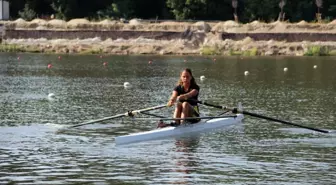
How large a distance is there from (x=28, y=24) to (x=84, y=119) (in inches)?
2017

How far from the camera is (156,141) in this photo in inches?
918

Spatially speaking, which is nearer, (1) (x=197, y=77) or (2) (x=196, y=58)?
(1) (x=197, y=77)

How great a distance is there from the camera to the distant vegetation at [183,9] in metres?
79.1

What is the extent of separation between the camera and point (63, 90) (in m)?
37.9

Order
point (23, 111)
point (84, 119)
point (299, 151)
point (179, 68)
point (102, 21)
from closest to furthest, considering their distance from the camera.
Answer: point (299, 151), point (84, 119), point (23, 111), point (179, 68), point (102, 21)

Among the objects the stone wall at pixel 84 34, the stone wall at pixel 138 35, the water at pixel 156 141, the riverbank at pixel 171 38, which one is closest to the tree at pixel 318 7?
the riverbank at pixel 171 38

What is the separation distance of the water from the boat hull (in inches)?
9.9

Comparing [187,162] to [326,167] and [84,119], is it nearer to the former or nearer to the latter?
[326,167]

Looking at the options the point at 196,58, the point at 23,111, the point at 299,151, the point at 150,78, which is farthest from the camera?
the point at 196,58

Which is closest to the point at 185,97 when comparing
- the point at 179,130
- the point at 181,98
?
the point at 181,98

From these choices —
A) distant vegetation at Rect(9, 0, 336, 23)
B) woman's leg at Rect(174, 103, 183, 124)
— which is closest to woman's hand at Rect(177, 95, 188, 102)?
woman's leg at Rect(174, 103, 183, 124)

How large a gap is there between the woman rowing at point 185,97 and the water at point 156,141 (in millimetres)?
732

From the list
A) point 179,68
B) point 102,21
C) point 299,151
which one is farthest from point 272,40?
point 299,151

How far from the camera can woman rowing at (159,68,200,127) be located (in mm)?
24453
